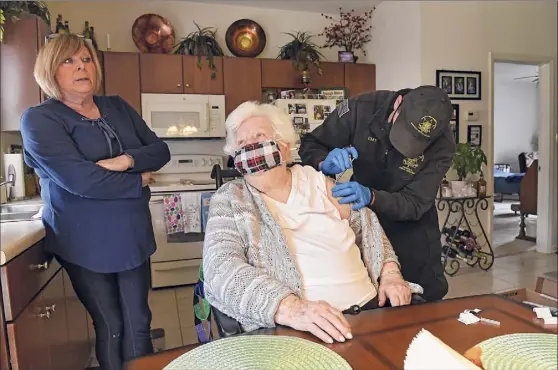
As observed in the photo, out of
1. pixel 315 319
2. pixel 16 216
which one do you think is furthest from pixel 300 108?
pixel 315 319

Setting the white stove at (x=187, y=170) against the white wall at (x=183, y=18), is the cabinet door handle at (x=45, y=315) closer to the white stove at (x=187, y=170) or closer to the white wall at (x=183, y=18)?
the white stove at (x=187, y=170)

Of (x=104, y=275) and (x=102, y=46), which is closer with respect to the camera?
(x=104, y=275)

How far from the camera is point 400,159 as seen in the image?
1570 mm

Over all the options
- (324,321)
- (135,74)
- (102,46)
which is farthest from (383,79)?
(324,321)

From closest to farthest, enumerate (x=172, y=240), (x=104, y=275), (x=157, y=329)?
(x=104, y=275)
(x=157, y=329)
(x=172, y=240)

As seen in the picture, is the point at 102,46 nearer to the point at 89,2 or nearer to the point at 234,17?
the point at 89,2

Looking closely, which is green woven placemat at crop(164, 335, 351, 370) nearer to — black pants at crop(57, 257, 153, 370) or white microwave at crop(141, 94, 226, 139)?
black pants at crop(57, 257, 153, 370)

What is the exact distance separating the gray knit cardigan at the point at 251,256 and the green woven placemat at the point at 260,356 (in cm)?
18

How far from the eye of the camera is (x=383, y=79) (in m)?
4.12

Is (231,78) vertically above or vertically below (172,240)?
above

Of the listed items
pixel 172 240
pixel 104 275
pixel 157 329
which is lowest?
pixel 157 329

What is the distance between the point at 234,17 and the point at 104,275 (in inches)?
128

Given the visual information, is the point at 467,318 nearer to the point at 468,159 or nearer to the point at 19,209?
the point at 19,209

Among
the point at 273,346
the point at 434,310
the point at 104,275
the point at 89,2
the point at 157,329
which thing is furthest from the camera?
the point at 89,2
